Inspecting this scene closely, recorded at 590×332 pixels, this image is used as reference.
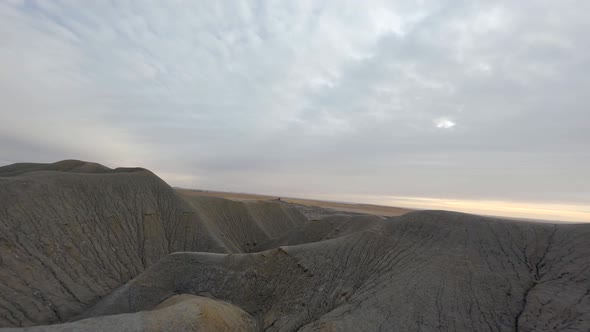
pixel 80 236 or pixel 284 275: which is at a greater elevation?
pixel 80 236

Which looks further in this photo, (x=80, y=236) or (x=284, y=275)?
(x=80, y=236)

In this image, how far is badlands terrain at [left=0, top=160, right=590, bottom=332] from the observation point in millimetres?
11336

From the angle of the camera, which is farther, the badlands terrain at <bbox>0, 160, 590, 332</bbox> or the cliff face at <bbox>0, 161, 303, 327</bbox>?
the cliff face at <bbox>0, 161, 303, 327</bbox>

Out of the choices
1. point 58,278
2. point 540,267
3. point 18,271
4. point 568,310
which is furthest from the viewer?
point 58,278

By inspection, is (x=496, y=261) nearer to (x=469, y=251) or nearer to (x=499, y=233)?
(x=469, y=251)

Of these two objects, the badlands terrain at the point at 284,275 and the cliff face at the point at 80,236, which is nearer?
the badlands terrain at the point at 284,275

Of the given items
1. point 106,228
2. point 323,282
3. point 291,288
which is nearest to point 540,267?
point 323,282

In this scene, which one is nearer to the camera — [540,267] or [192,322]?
[192,322]

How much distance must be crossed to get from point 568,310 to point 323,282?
8.76 metres

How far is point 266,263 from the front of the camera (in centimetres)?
1669

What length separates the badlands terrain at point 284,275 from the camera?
11.3m

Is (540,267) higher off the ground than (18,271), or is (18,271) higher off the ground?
(540,267)

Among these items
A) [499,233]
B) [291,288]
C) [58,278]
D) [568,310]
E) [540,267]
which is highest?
[499,233]

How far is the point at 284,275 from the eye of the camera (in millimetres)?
15836
